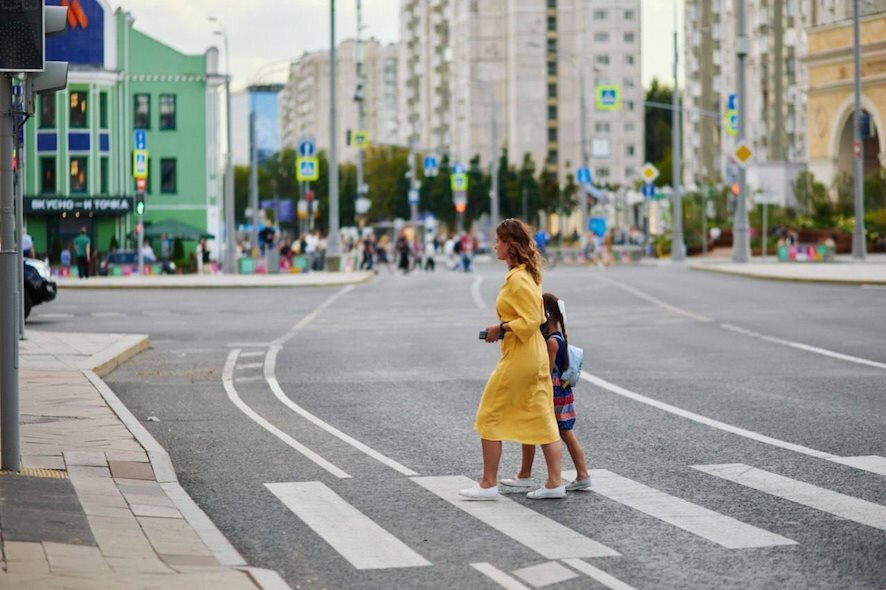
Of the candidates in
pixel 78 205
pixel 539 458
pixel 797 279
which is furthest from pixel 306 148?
pixel 539 458

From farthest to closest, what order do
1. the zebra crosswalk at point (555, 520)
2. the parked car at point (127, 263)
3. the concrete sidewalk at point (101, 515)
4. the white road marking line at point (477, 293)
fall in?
the parked car at point (127, 263) → the white road marking line at point (477, 293) → the zebra crosswalk at point (555, 520) → the concrete sidewalk at point (101, 515)

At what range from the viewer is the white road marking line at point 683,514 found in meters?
8.46

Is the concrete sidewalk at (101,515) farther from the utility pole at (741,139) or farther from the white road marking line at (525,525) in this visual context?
the utility pole at (741,139)

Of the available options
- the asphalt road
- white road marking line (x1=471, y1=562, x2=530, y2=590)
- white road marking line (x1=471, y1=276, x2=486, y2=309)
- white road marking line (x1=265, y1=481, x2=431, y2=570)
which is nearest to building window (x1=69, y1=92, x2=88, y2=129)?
white road marking line (x1=471, y1=276, x2=486, y2=309)

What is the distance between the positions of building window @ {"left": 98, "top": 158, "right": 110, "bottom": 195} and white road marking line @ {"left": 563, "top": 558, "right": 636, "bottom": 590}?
71.1 m

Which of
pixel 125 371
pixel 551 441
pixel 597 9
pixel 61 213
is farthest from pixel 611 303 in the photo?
pixel 597 9

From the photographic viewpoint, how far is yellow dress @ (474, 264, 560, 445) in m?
9.80

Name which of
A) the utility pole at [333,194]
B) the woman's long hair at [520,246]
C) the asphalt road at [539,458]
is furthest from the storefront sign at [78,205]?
the woman's long hair at [520,246]

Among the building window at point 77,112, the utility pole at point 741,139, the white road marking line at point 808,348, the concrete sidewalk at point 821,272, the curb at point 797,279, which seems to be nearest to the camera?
the white road marking line at point 808,348

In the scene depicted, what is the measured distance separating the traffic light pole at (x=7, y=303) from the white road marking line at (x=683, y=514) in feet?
12.0

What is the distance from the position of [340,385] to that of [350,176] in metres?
157

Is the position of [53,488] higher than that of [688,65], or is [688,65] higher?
[688,65]

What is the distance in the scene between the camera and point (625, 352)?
71.2ft

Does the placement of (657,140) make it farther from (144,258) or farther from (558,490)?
(558,490)
